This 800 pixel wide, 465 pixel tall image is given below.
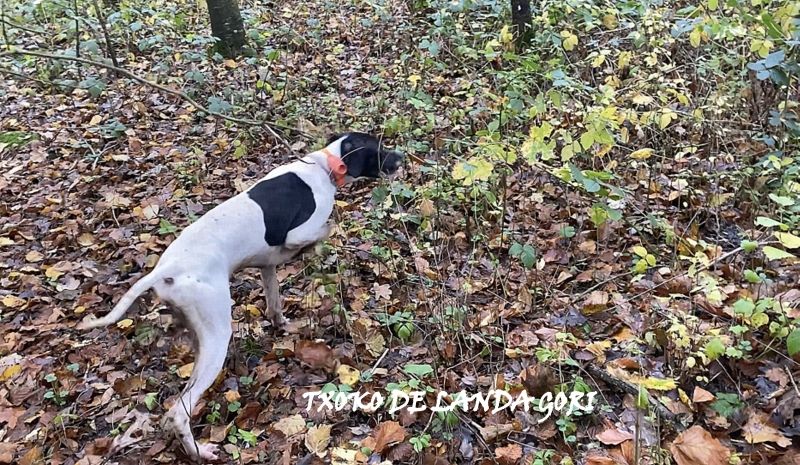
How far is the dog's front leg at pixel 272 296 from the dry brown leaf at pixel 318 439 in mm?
1091

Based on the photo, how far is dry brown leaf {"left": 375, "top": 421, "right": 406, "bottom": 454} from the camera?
3145 mm

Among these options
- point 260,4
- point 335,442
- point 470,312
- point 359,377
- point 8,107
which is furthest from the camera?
point 260,4

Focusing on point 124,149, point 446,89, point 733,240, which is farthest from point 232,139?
point 733,240

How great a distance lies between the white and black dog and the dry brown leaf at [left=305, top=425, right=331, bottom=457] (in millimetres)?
492

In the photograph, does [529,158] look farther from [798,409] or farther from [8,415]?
[8,415]

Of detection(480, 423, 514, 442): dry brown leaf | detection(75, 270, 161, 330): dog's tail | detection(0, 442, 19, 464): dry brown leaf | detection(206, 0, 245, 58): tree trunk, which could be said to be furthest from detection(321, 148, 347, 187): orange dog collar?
detection(206, 0, 245, 58): tree trunk

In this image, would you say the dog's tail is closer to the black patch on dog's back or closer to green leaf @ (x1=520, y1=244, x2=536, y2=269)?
the black patch on dog's back

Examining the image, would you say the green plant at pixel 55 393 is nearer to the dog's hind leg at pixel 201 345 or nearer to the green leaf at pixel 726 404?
the dog's hind leg at pixel 201 345

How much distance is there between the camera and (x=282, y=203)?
13.1ft

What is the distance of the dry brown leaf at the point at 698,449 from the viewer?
2.71m

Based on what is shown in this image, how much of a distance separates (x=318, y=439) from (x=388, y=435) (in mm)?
363

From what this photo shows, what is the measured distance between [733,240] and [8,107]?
342 inches

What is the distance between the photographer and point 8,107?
28.0 feet

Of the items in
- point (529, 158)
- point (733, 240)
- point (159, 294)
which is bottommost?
point (733, 240)
